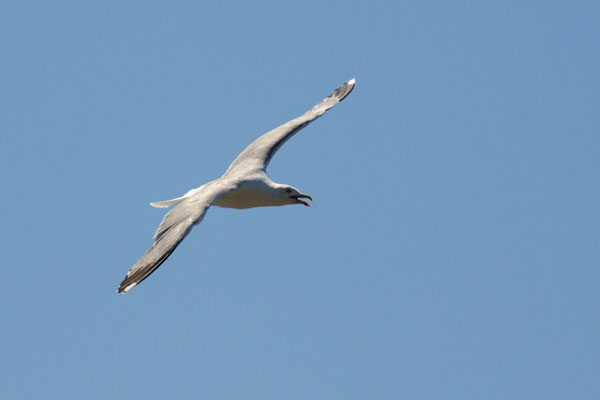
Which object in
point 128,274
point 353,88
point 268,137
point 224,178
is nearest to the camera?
point 128,274

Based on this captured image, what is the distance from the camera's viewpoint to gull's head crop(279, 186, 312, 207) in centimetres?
1700

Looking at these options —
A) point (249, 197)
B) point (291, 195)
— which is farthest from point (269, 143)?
point (249, 197)

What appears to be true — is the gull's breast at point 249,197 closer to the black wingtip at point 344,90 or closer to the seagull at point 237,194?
the seagull at point 237,194

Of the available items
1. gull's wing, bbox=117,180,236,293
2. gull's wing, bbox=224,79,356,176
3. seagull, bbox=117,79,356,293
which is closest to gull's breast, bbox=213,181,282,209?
seagull, bbox=117,79,356,293

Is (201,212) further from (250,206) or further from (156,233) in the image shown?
(250,206)

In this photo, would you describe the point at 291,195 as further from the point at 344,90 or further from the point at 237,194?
the point at 344,90

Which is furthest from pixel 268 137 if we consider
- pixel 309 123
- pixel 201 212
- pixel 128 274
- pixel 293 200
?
pixel 128 274

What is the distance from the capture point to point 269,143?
18469 millimetres

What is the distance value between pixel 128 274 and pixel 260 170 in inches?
181

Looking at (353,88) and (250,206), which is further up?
(353,88)

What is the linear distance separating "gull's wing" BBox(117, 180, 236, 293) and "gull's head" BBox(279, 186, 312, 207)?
1.89 m

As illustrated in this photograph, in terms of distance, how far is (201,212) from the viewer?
14.1m

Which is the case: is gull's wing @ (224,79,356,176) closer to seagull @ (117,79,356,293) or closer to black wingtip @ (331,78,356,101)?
seagull @ (117,79,356,293)

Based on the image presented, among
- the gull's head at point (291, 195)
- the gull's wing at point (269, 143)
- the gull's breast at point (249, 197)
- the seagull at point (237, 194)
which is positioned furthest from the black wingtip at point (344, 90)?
the gull's breast at point (249, 197)
